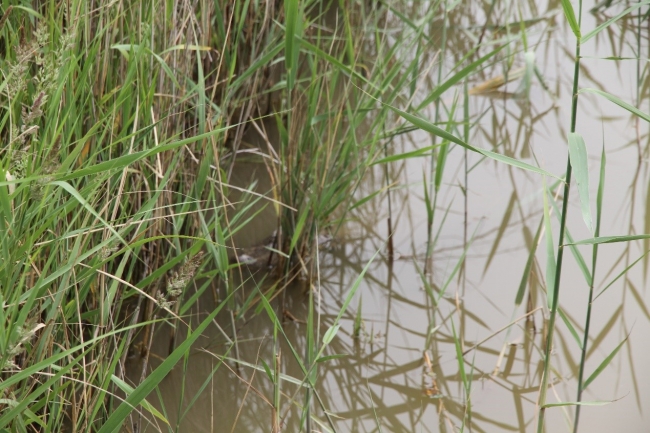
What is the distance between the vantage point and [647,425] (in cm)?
137

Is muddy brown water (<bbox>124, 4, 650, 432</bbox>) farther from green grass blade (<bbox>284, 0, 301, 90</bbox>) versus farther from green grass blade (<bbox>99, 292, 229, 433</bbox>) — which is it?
green grass blade (<bbox>284, 0, 301, 90</bbox>)

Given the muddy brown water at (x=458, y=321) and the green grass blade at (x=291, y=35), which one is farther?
the muddy brown water at (x=458, y=321)

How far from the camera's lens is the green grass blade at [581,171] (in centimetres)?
92

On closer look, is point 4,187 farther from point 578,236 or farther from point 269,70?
point 578,236

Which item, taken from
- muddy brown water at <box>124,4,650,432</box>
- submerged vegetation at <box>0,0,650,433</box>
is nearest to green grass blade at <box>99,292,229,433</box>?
submerged vegetation at <box>0,0,650,433</box>

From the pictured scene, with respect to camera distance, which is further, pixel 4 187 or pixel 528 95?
pixel 528 95

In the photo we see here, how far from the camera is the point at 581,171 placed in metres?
0.94

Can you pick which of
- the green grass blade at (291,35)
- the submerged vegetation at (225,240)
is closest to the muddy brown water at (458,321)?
the submerged vegetation at (225,240)

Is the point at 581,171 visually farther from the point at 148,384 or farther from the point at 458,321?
the point at 458,321

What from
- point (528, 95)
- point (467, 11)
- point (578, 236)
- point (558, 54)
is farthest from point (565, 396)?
point (467, 11)

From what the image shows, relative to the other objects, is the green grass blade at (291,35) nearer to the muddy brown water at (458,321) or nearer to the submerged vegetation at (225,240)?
the submerged vegetation at (225,240)

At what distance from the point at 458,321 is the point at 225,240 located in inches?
21.4

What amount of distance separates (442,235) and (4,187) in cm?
118

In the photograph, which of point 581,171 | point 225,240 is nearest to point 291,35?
point 225,240
